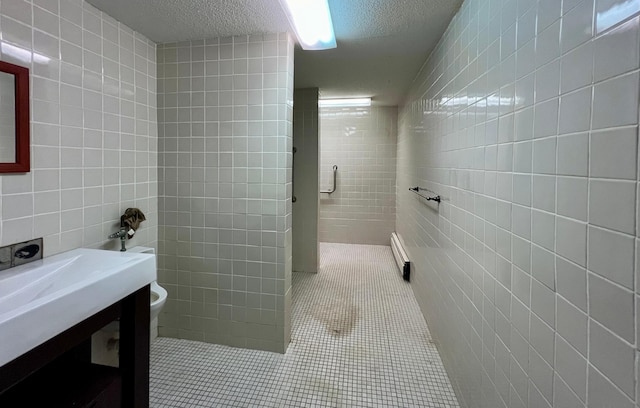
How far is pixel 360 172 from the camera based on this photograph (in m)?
4.92

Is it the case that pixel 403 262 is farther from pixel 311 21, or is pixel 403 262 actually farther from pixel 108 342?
pixel 108 342

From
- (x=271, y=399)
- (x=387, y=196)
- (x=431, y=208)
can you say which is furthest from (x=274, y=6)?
(x=387, y=196)

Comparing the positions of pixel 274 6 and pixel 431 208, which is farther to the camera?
pixel 431 208

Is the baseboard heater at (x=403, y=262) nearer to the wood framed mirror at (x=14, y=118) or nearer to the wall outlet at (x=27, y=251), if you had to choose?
the wall outlet at (x=27, y=251)

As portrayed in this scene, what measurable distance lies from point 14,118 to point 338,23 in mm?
1745

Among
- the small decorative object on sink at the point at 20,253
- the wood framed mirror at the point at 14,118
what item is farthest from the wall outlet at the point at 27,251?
the wood framed mirror at the point at 14,118

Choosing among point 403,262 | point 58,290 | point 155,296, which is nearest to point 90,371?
point 58,290

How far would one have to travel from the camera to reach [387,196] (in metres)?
4.89

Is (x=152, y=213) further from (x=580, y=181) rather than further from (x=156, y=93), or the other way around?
(x=580, y=181)

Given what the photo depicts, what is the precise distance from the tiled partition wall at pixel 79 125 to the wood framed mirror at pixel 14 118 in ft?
0.15

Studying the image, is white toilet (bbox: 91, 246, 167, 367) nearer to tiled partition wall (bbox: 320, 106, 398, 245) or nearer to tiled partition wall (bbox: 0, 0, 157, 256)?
tiled partition wall (bbox: 0, 0, 157, 256)

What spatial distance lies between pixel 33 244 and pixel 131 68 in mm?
1189

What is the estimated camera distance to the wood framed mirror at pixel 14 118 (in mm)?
1286

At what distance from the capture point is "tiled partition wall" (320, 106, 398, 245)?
4820 millimetres
